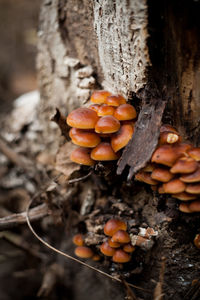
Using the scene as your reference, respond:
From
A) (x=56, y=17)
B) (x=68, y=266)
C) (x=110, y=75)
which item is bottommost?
(x=68, y=266)

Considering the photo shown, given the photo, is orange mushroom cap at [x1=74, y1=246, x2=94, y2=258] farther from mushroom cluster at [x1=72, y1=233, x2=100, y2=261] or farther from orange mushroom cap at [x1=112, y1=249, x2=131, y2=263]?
orange mushroom cap at [x1=112, y1=249, x2=131, y2=263]

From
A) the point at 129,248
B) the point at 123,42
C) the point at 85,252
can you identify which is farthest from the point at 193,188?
the point at 85,252

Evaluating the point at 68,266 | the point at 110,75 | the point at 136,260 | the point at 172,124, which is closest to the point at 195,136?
the point at 172,124

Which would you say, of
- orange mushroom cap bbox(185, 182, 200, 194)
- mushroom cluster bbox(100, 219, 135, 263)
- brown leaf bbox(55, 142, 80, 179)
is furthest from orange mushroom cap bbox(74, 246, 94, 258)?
orange mushroom cap bbox(185, 182, 200, 194)

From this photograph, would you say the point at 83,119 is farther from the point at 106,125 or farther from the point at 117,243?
the point at 117,243

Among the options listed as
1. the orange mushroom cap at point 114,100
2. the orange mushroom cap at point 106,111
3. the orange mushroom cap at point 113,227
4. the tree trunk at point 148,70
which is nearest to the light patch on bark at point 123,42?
the tree trunk at point 148,70

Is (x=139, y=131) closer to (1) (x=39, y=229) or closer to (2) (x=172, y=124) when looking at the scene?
(2) (x=172, y=124)
